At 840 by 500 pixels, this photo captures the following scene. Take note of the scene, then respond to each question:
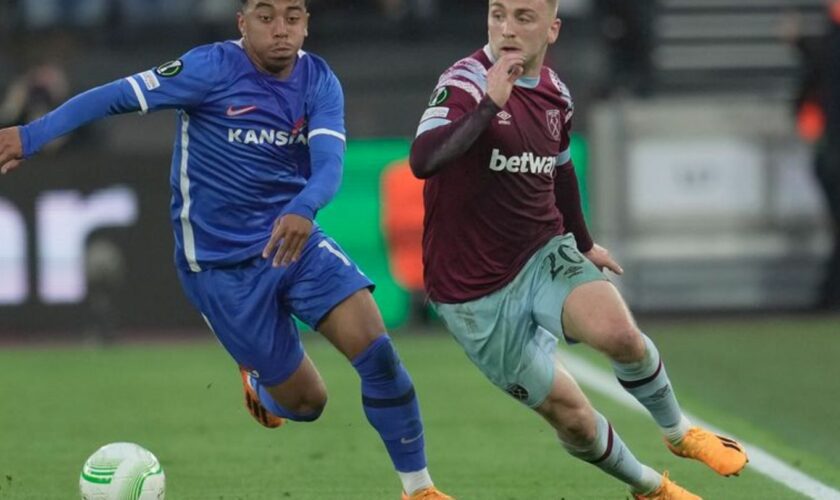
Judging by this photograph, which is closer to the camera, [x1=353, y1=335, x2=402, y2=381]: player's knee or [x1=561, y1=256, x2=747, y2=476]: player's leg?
[x1=561, y1=256, x2=747, y2=476]: player's leg

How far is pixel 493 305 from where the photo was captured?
705 centimetres

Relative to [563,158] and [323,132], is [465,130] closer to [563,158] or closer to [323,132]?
[323,132]

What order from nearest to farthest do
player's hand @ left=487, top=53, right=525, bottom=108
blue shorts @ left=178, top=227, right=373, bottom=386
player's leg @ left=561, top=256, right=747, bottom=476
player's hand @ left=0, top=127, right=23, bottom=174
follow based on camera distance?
player's hand @ left=487, top=53, right=525, bottom=108 → player's leg @ left=561, top=256, right=747, bottom=476 → player's hand @ left=0, top=127, right=23, bottom=174 → blue shorts @ left=178, top=227, right=373, bottom=386

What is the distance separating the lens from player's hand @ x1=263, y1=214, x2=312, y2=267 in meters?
6.80

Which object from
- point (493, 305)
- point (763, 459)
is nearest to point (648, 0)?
point (763, 459)

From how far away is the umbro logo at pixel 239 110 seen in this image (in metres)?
7.39

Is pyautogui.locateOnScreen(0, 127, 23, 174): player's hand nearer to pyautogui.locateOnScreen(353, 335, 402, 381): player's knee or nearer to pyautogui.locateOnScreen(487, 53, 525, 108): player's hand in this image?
pyautogui.locateOnScreen(353, 335, 402, 381): player's knee

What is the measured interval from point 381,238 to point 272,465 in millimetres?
6593

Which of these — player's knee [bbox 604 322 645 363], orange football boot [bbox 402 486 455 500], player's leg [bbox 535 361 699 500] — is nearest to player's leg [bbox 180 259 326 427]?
orange football boot [bbox 402 486 455 500]

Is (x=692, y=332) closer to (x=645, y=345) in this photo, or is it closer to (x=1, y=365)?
(x=1, y=365)

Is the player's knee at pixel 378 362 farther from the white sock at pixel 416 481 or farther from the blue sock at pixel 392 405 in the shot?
the white sock at pixel 416 481

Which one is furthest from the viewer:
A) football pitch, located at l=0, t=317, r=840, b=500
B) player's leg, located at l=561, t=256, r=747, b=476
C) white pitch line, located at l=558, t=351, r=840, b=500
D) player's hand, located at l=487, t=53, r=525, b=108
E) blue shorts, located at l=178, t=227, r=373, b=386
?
football pitch, located at l=0, t=317, r=840, b=500

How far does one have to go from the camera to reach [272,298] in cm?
751

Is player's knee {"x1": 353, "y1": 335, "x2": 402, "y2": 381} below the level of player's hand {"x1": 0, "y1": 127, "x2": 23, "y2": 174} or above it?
below
